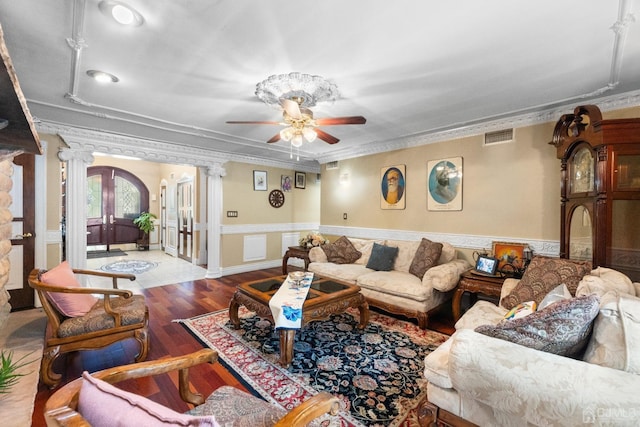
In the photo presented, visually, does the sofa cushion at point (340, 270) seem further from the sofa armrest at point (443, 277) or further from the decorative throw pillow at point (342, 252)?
the sofa armrest at point (443, 277)

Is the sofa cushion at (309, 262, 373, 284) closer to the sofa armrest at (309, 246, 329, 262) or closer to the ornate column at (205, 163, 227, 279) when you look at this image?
the sofa armrest at (309, 246, 329, 262)

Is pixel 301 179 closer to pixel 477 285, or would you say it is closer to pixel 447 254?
pixel 447 254

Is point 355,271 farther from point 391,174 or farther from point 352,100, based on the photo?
point 352,100

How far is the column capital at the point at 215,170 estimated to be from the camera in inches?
205

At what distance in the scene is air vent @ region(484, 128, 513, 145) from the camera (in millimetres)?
3457

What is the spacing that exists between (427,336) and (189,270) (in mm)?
4875

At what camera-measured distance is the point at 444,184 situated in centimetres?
404

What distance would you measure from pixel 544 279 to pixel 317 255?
2.88 m

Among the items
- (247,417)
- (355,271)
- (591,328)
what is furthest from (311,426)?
(355,271)

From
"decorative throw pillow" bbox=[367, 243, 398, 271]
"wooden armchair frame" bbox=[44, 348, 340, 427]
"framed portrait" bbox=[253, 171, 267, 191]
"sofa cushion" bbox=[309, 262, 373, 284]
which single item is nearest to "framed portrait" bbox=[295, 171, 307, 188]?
"framed portrait" bbox=[253, 171, 267, 191]

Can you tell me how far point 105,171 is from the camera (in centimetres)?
819

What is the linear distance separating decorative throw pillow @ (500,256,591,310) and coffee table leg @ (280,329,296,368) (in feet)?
6.41

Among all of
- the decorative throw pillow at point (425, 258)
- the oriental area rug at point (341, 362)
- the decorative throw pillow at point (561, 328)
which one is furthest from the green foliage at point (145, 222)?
the decorative throw pillow at point (561, 328)

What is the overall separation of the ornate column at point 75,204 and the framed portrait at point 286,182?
3396mm
